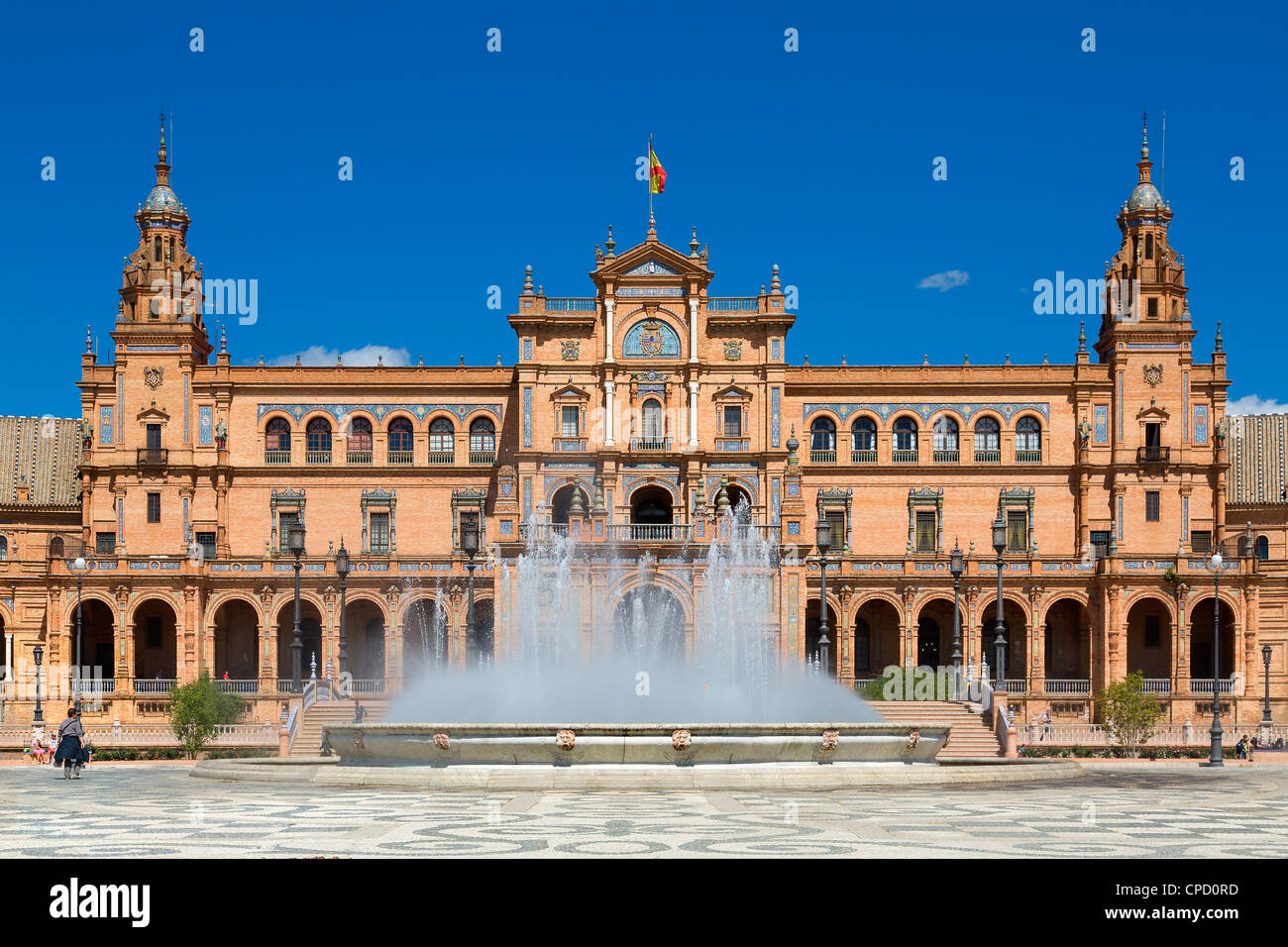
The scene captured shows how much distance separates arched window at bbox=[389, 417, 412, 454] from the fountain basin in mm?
46679

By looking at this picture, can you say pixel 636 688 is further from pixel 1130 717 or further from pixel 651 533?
pixel 651 533

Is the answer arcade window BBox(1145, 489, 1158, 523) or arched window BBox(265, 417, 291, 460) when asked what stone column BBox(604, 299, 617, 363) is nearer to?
arched window BBox(265, 417, 291, 460)

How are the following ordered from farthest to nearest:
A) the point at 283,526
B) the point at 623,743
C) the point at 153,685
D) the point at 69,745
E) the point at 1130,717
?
the point at 283,526 → the point at 153,685 → the point at 1130,717 → the point at 69,745 → the point at 623,743

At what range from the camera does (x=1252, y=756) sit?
1804 inches

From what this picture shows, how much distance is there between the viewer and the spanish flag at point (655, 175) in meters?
68.8

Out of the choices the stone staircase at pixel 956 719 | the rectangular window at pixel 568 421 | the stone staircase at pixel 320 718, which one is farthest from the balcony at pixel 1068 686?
the stone staircase at pixel 320 718

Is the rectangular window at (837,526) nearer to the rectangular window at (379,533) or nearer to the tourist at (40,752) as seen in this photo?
the rectangular window at (379,533)

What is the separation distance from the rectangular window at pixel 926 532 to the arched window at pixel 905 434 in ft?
11.1

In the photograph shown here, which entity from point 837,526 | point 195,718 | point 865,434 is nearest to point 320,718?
point 195,718

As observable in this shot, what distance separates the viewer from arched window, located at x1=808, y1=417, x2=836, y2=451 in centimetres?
7325

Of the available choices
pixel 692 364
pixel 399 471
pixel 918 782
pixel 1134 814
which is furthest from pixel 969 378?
pixel 1134 814

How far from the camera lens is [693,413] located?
69.2 m

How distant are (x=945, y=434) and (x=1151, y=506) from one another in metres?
10.1
